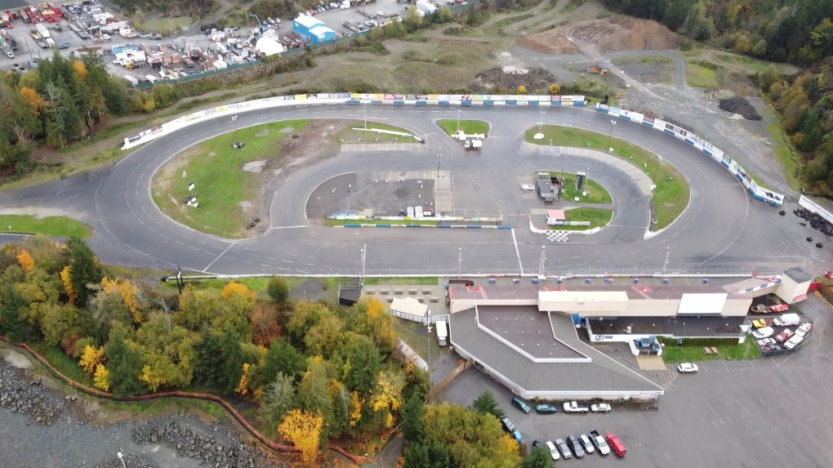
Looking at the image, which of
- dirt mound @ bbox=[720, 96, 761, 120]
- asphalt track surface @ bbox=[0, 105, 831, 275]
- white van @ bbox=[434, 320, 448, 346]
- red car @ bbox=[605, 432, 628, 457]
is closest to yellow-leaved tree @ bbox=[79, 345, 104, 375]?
asphalt track surface @ bbox=[0, 105, 831, 275]

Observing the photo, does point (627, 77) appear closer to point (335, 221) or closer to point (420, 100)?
point (420, 100)

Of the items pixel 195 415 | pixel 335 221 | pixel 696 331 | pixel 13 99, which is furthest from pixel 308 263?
pixel 13 99

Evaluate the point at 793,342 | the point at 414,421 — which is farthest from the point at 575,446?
the point at 793,342

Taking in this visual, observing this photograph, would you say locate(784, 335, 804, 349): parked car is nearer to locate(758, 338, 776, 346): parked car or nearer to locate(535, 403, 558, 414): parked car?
locate(758, 338, 776, 346): parked car

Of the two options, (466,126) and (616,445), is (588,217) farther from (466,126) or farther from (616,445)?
(616,445)

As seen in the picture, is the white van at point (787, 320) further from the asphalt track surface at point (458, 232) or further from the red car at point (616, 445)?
the red car at point (616, 445)

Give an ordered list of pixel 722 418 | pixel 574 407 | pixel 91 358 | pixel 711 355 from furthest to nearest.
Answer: pixel 711 355
pixel 91 358
pixel 574 407
pixel 722 418

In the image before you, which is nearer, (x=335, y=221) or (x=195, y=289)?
(x=195, y=289)

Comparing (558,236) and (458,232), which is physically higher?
(458,232)
